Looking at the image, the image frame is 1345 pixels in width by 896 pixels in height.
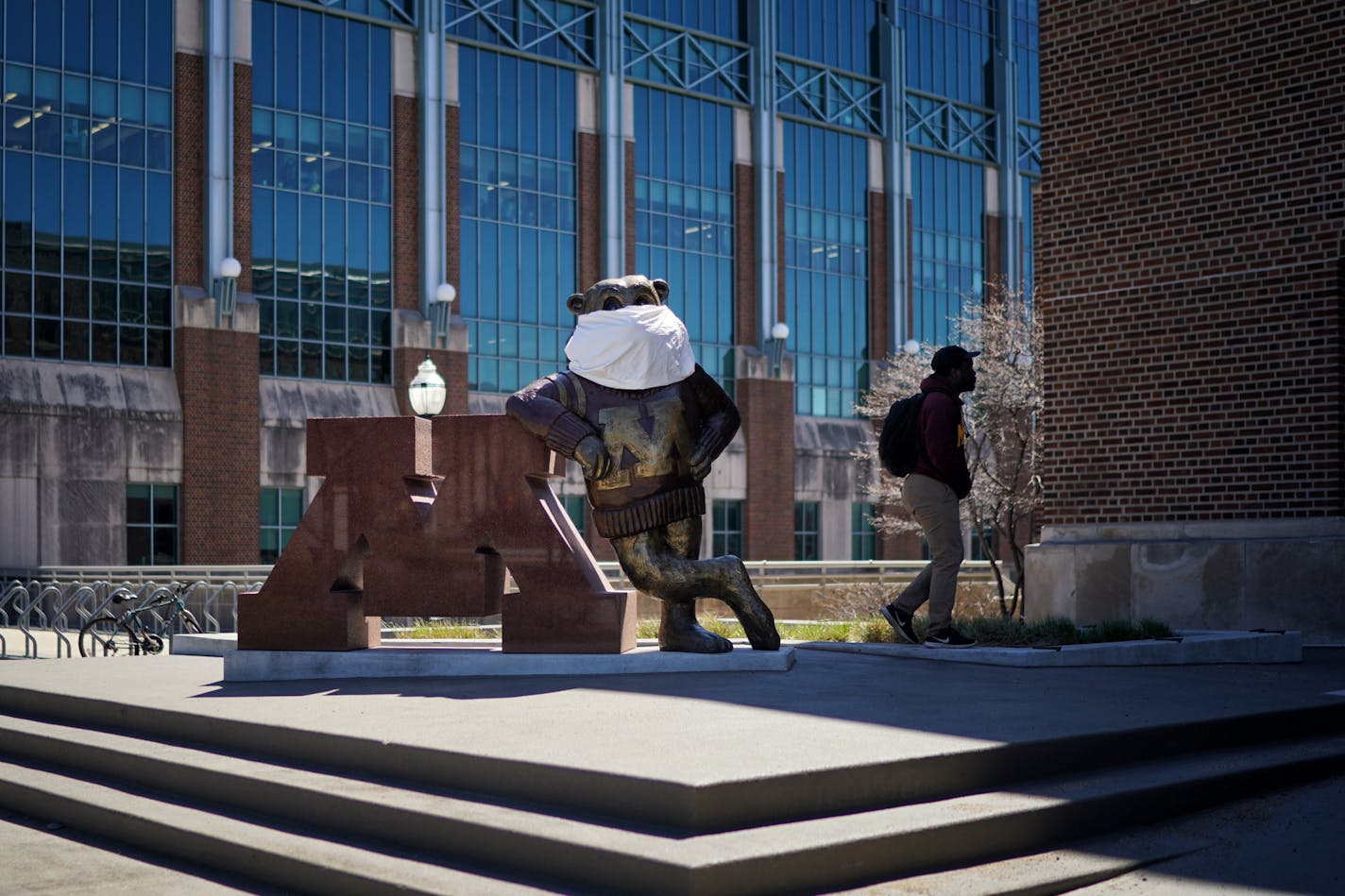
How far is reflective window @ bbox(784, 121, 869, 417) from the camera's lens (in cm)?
4409

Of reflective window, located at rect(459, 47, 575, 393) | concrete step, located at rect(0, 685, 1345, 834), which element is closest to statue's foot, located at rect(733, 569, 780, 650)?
concrete step, located at rect(0, 685, 1345, 834)

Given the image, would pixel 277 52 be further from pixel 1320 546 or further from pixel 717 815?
pixel 717 815

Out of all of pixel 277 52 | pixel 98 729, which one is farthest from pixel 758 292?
pixel 98 729

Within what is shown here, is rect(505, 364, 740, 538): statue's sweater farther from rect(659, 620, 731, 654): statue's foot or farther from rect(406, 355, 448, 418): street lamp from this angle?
rect(406, 355, 448, 418): street lamp

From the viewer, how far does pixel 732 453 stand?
41688mm

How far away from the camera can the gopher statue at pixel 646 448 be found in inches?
347

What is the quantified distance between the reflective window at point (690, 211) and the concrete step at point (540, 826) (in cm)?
3476

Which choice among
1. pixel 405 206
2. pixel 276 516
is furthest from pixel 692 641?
pixel 405 206

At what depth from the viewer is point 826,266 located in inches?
1769

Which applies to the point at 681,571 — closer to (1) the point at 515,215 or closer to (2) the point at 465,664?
(2) the point at 465,664

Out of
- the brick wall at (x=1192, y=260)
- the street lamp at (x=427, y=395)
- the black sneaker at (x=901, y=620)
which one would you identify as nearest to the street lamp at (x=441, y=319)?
the street lamp at (x=427, y=395)

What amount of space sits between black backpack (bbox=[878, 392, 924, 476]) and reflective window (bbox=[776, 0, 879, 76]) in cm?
3543

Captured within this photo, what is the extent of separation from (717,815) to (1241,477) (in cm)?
962

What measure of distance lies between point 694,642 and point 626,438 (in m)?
1.35
